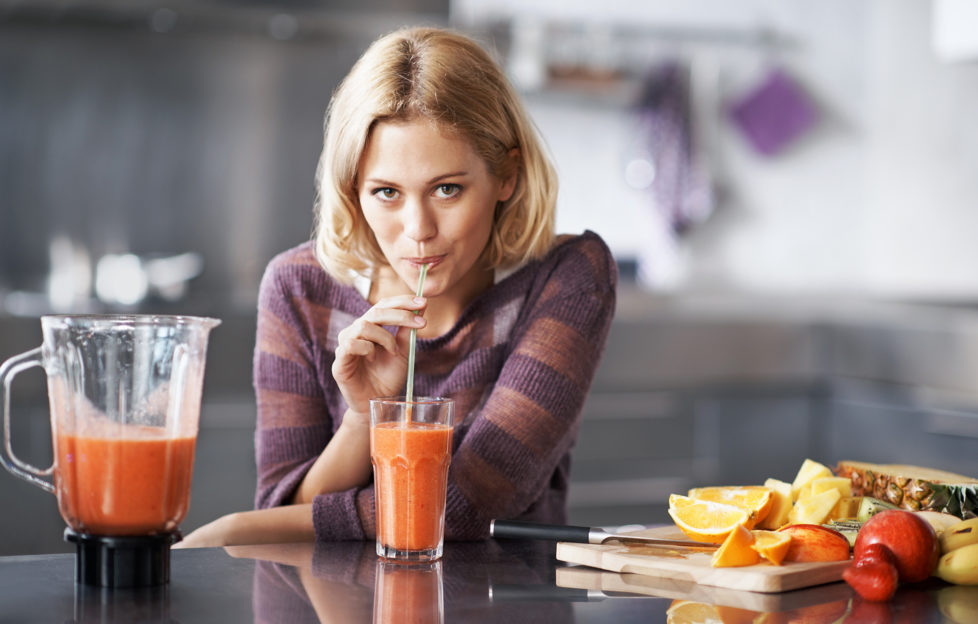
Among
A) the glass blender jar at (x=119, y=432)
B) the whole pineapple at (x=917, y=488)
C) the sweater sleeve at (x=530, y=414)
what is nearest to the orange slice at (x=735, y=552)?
the whole pineapple at (x=917, y=488)

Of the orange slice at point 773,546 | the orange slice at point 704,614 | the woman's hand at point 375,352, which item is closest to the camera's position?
the orange slice at point 704,614

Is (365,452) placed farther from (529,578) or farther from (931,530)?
(931,530)

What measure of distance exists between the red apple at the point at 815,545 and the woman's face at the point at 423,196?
22.6 inches

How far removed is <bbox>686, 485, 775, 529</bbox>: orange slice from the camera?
3.67 feet

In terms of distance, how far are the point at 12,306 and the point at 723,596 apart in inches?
104

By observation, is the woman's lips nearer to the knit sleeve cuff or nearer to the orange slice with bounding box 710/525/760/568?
the knit sleeve cuff

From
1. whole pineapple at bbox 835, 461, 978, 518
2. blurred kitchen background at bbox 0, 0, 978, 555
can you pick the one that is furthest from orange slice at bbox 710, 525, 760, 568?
blurred kitchen background at bbox 0, 0, 978, 555

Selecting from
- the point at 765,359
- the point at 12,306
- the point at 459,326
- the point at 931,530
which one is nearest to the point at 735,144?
the point at 765,359

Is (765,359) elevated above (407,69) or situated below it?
below

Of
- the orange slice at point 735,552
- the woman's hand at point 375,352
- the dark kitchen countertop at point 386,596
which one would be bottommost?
the dark kitchen countertop at point 386,596

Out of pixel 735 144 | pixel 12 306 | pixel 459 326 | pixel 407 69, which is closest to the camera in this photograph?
pixel 407 69

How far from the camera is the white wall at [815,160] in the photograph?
13.5ft

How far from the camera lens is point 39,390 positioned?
9.47 feet

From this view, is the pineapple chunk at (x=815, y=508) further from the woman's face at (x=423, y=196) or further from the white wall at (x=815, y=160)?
the white wall at (x=815, y=160)
